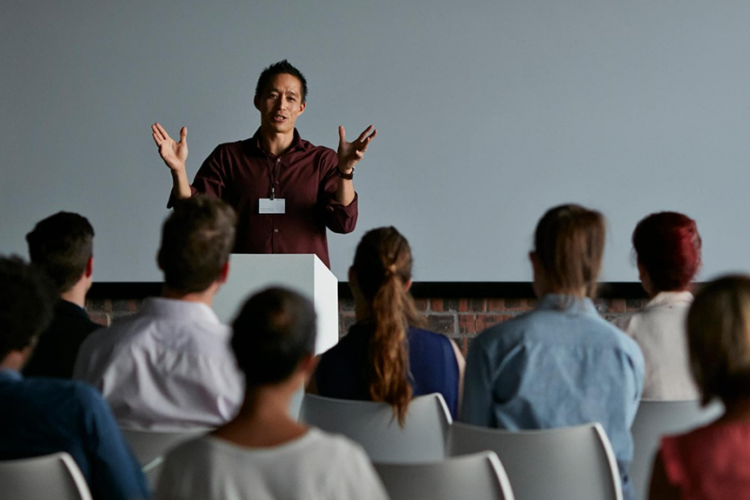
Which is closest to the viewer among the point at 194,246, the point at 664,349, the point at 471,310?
the point at 194,246

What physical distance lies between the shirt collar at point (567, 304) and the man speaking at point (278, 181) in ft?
6.07

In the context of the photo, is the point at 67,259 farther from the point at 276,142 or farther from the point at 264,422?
the point at 276,142

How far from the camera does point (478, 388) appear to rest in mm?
1945

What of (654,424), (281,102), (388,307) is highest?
(281,102)

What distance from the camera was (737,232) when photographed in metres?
4.84

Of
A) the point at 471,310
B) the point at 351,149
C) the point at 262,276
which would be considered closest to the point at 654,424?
the point at 262,276

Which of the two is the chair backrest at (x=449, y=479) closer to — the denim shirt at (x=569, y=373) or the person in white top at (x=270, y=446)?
the person in white top at (x=270, y=446)

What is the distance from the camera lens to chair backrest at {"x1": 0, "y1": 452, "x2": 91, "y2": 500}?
1.34 metres

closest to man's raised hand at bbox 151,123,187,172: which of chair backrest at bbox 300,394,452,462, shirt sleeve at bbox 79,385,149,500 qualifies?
chair backrest at bbox 300,394,452,462

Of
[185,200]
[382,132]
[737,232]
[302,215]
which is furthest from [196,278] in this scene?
[737,232]

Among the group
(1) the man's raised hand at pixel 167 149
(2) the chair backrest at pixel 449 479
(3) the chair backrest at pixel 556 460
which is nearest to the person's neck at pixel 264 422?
(2) the chair backrest at pixel 449 479

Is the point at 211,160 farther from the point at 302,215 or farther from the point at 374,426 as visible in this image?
the point at 374,426

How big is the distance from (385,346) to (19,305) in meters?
0.88

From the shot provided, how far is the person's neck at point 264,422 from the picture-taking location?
3.88 ft
